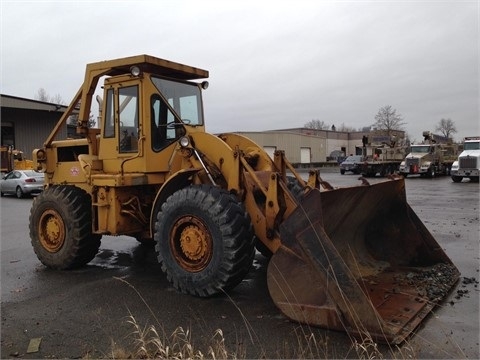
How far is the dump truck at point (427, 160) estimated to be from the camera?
1227 inches

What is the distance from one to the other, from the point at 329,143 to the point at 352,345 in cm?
8061

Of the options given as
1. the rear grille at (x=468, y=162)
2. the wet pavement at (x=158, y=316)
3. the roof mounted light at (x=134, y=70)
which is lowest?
the wet pavement at (x=158, y=316)

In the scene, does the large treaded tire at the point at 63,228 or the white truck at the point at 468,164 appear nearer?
the large treaded tire at the point at 63,228

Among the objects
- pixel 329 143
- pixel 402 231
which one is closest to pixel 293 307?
pixel 402 231

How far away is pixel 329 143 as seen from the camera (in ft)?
270

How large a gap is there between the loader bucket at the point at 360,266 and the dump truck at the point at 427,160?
2718 centimetres

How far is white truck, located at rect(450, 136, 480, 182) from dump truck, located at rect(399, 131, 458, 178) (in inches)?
158

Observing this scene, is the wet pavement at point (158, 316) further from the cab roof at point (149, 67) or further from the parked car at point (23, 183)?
the parked car at point (23, 183)

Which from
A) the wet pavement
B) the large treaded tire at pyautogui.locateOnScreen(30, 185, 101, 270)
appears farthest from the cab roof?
the wet pavement

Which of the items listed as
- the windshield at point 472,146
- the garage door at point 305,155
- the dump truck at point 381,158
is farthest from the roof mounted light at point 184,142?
the garage door at point 305,155

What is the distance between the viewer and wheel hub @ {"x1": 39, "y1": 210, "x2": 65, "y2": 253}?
21.6ft

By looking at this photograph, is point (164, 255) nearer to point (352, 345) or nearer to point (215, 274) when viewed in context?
point (215, 274)

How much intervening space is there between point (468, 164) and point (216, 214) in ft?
82.7

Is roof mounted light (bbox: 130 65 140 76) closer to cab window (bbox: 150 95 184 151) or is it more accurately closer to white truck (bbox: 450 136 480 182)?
cab window (bbox: 150 95 184 151)
